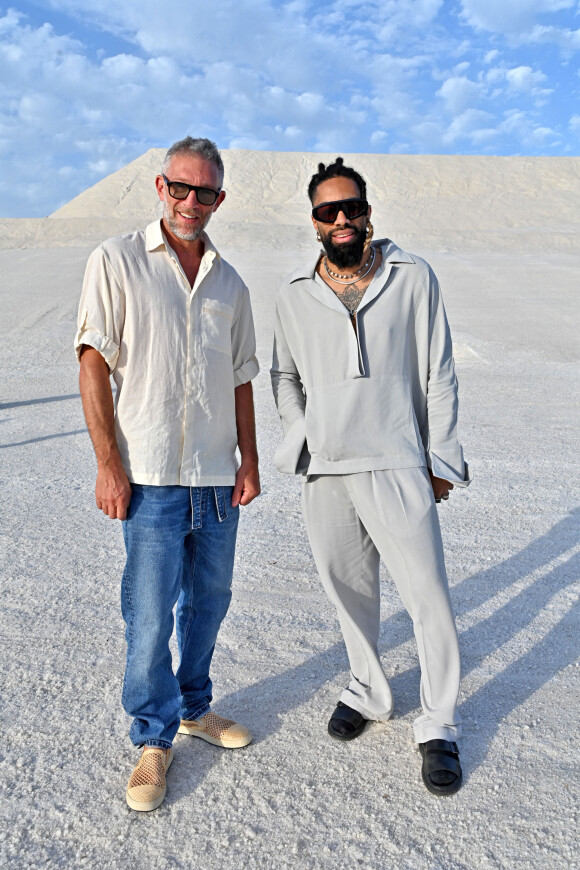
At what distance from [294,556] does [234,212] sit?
5610 cm

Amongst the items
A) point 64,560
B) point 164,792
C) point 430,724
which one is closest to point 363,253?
point 430,724

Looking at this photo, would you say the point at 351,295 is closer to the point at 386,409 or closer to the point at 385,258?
the point at 385,258

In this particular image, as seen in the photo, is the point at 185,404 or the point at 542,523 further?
the point at 542,523

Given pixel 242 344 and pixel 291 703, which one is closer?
pixel 242 344

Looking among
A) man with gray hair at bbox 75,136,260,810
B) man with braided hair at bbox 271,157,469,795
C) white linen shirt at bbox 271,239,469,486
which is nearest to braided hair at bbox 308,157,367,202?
man with braided hair at bbox 271,157,469,795

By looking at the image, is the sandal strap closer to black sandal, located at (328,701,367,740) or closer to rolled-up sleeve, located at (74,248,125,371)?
black sandal, located at (328,701,367,740)

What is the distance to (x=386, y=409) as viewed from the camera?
290 cm

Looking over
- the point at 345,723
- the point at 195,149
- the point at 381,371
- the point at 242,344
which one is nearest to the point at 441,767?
the point at 345,723

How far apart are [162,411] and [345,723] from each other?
1.54 m

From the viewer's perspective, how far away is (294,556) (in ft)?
17.0

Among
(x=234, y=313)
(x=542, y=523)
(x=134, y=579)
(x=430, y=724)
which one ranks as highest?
(x=234, y=313)

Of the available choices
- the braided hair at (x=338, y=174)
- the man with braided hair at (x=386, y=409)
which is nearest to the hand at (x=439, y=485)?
the man with braided hair at (x=386, y=409)

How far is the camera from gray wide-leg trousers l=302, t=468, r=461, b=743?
9.36 feet

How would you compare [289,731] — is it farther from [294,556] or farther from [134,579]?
[294,556]
